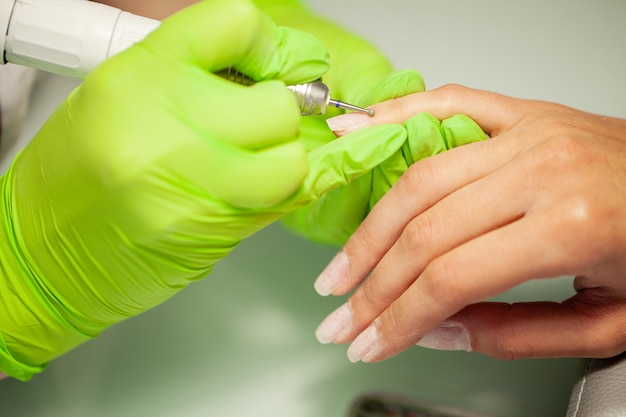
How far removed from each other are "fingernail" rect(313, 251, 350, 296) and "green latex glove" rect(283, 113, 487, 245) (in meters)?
0.10

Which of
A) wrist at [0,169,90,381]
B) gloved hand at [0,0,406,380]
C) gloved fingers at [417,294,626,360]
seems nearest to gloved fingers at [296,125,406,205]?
gloved hand at [0,0,406,380]

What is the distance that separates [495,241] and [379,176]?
206mm

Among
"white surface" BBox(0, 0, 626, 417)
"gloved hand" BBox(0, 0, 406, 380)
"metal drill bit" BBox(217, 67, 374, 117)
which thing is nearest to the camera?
"gloved hand" BBox(0, 0, 406, 380)

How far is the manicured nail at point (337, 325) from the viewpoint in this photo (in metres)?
0.71

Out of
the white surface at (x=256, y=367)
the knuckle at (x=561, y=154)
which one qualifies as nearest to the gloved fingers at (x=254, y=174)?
the knuckle at (x=561, y=154)

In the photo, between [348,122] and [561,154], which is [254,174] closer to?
[348,122]

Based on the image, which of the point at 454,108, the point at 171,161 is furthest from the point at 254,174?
the point at 454,108

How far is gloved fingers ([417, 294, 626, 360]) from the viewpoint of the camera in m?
0.65

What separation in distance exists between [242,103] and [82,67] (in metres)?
0.23

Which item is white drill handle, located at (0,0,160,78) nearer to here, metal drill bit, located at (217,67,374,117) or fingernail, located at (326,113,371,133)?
metal drill bit, located at (217,67,374,117)

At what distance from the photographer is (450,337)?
2.33 feet

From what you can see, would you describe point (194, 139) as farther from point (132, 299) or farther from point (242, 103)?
point (132, 299)

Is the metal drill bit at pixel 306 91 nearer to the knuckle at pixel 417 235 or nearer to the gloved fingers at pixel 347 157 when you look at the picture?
the gloved fingers at pixel 347 157

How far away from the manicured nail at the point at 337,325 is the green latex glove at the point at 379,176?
0.15 meters
